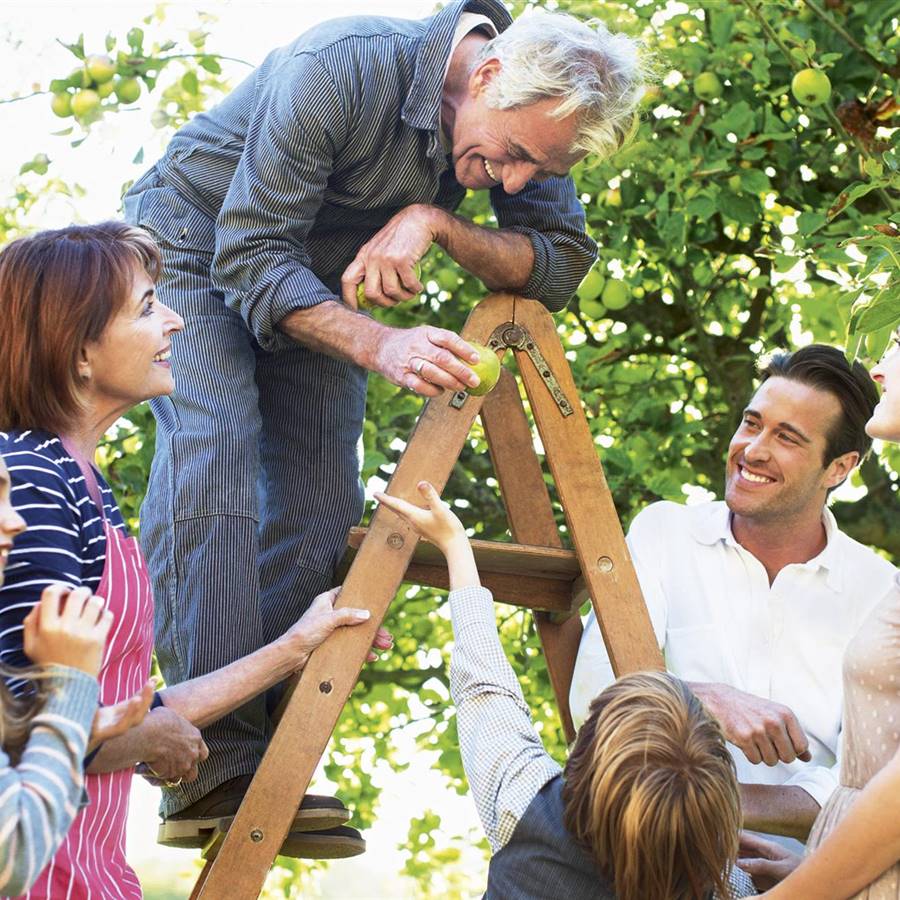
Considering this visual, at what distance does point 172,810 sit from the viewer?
2.81 meters

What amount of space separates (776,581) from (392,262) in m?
1.23

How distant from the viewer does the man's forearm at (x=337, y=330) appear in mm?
2697

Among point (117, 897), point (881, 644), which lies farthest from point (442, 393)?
point (117, 897)

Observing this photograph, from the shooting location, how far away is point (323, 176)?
281 cm

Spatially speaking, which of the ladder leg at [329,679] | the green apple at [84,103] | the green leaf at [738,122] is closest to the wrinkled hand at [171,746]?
the ladder leg at [329,679]

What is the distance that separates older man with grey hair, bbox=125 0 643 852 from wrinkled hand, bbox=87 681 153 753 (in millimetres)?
799

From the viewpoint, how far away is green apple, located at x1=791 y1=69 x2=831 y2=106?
4008mm

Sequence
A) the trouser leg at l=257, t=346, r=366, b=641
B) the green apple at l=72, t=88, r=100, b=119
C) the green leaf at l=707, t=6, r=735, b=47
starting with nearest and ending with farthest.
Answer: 1. the trouser leg at l=257, t=346, r=366, b=641
2. the green apple at l=72, t=88, r=100, b=119
3. the green leaf at l=707, t=6, r=735, b=47

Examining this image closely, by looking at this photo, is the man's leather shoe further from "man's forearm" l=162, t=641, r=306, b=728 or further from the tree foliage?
the tree foliage

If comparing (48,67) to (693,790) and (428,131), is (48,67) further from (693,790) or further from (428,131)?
(693,790)

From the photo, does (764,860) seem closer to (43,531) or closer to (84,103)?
(43,531)

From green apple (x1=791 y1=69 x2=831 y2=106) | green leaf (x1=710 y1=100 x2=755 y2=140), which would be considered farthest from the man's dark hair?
green leaf (x1=710 y1=100 x2=755 y2=140)

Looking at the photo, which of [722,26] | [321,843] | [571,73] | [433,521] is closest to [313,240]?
[571,73]

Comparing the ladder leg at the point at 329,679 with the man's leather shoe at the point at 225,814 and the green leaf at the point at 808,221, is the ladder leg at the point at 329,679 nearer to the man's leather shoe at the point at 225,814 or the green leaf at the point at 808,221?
the man's leather shoe at the point at 225,814
